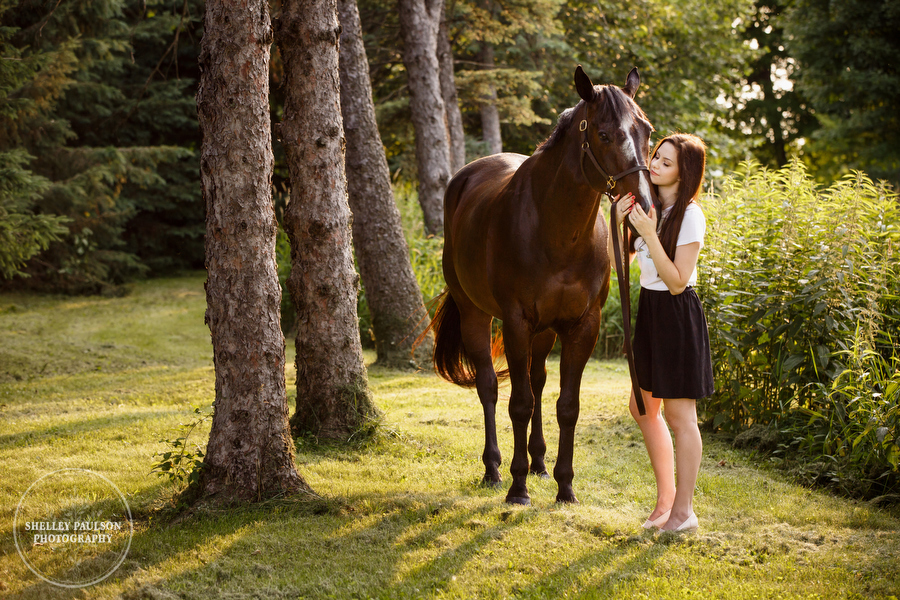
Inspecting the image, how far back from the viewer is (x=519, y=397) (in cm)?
416

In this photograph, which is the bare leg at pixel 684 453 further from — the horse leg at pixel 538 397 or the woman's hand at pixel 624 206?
the horse leg at pixel 538 397

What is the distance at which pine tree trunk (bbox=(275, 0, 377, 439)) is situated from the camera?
5035 mm

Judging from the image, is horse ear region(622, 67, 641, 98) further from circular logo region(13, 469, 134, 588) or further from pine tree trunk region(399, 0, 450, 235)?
pine tree trunk region(399, 0, 450, 235)

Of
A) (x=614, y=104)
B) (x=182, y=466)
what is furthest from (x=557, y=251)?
(x=182, y=466)

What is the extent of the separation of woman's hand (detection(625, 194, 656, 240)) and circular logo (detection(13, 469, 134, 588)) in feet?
9.28

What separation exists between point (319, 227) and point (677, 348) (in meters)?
2.77

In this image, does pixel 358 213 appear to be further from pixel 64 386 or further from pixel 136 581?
pixel 136 581

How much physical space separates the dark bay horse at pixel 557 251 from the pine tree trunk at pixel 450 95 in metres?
8.72

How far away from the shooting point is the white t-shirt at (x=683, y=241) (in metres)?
3.36

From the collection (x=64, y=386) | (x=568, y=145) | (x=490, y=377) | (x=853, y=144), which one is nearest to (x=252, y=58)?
(x=568, y=145)

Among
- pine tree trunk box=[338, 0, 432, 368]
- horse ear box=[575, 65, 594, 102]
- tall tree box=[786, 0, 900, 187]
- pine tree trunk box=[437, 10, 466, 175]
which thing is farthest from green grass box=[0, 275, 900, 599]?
tall tree box=[786, 0, 900, 187]

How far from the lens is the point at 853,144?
23359mm

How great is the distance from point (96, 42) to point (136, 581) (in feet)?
42.8

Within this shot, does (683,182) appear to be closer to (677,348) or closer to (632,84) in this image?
(632,84)
